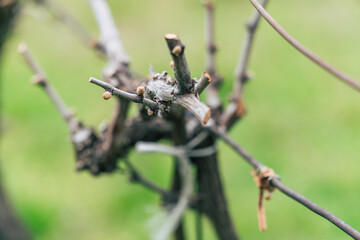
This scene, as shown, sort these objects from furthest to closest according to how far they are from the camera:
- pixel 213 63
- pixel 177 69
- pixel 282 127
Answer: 1. pixel 282 127
2. pixel 213 63
3. pixel 177 69

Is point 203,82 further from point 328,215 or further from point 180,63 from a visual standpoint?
point 328,215

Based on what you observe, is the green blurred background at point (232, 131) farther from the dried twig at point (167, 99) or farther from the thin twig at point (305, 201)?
the dried twig at point (167, 99)

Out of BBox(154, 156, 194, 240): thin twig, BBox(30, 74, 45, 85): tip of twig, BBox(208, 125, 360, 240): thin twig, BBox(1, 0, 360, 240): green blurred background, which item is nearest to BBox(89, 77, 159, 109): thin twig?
BBox(208, 125, 360, 240): thin twig

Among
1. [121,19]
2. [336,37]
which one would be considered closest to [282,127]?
[336,37]

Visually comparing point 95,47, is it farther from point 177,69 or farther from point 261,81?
point 261,81

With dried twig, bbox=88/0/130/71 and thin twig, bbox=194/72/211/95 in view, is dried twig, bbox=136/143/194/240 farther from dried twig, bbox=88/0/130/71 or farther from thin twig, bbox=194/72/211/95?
thin twig, bbox=194/72/211/95

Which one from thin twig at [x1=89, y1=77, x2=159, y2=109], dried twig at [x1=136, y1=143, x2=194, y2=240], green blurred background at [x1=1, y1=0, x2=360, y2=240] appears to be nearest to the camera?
thin twig at [x1=89, y1=77, x2=159, y2=109]

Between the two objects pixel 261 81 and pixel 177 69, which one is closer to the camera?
pixel 177 69

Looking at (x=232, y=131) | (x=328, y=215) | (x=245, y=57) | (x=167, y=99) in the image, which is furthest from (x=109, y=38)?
Result: (x=232, y=131)

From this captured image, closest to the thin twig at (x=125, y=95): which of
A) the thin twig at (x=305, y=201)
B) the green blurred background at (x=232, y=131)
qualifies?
the thin twig at (x=305, y=201)
